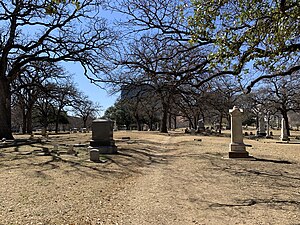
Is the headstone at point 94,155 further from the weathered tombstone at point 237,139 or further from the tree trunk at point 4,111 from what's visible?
the tree trunk at point 4,111

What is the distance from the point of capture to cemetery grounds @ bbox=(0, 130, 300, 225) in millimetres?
5078

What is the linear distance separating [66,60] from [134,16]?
10.0 metres

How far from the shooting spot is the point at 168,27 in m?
12.5

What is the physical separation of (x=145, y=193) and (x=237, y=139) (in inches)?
307

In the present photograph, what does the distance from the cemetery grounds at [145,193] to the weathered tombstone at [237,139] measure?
6.43ft

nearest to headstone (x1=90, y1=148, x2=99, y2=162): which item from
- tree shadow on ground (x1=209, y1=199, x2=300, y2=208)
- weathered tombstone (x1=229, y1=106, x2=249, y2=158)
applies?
weathered tombstone (x1=229, y1=106, x2=249, y2=158)

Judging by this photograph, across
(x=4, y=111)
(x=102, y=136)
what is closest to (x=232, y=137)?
(x=102, y=136)

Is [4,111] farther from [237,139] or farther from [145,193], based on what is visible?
[145,193]

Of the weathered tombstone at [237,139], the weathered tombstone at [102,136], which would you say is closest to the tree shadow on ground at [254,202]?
the weathered tombstone at [237,139]

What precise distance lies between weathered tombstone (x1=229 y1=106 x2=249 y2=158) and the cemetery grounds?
196 centimetres

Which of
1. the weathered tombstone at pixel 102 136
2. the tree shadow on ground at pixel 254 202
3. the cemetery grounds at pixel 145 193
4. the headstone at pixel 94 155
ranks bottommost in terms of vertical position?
the tree shadow on ground at pixel 254 202

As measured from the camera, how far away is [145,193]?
6895 millimetres

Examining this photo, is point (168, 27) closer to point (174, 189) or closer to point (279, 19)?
point (279, 19)

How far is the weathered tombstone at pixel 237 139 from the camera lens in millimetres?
13148
